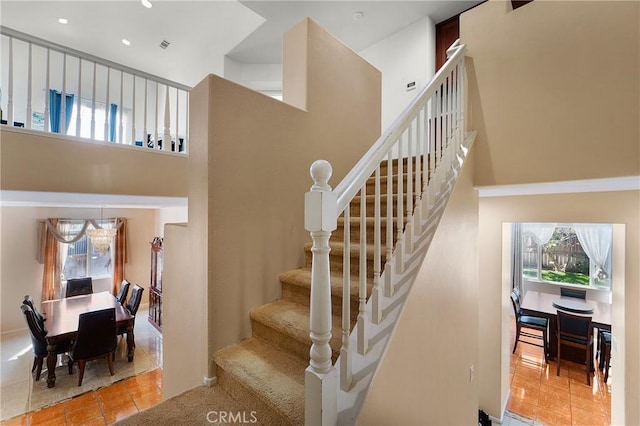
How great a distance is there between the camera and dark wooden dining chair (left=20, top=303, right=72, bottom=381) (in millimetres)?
3941

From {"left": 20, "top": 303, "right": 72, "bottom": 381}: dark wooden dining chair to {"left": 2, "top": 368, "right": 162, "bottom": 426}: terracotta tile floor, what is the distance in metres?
0.89

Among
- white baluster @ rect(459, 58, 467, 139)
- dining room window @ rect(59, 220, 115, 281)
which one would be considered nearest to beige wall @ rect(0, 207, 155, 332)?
dining room window @ rect(59, 220, 115, 281)

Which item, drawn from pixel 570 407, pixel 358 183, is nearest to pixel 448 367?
pixel 358 183

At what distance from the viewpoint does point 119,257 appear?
7.25 meters

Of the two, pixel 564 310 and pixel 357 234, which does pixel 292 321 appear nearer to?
A: pixel 357 234

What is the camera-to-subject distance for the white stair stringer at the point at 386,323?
1030mm

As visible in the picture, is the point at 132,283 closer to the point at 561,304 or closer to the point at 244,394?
the point at 244,394

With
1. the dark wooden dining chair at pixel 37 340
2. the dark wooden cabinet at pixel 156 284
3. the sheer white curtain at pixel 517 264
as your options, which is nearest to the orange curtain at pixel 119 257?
the dark wooden cabinet at pixel 156 284

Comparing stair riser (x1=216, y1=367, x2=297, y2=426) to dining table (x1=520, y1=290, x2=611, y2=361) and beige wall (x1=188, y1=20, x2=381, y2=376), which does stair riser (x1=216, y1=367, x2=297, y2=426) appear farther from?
dining table (x1=520, y1=290, x2=611, y2=361)

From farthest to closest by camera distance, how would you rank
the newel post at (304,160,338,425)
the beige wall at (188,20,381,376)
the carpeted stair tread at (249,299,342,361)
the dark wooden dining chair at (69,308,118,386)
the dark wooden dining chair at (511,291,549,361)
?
1. the dark wooden dining chair at (511,291,549,361)
2. the dark wooden dining chair at (69,308,118,386)
3. the beige wall at (188,20,381,376)
4. the carpeted stair tread at (249,299,342,361)
5. the newel post at (304,160,338,425)

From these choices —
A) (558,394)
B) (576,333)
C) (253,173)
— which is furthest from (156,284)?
(576,333)

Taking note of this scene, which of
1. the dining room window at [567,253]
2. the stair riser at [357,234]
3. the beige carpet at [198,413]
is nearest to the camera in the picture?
the beige carpet at [198,413]

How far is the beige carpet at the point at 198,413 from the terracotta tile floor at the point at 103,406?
299 centimetres
